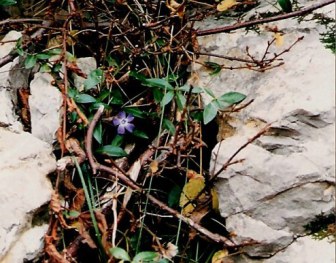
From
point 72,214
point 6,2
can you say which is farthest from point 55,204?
point 6,2

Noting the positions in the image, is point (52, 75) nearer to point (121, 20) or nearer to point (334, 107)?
point (121, 20)

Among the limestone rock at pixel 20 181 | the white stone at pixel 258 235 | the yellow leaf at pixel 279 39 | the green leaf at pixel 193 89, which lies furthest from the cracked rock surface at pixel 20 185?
the yellow leaf at pixel 279 39

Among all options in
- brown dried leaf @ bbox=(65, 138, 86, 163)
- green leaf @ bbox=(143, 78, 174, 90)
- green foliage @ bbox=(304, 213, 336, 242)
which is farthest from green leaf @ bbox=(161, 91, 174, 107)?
green foliage @ bbox=(304, 213, 336, 242)

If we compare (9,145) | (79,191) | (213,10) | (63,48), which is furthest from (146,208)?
(213,10)

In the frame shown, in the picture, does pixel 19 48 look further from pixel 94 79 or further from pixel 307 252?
pixel 307 252

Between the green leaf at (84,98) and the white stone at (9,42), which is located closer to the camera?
the green leaf at (84,98)

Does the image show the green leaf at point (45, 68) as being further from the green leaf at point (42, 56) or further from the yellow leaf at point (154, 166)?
the yellow leaf at point (154, 166)
